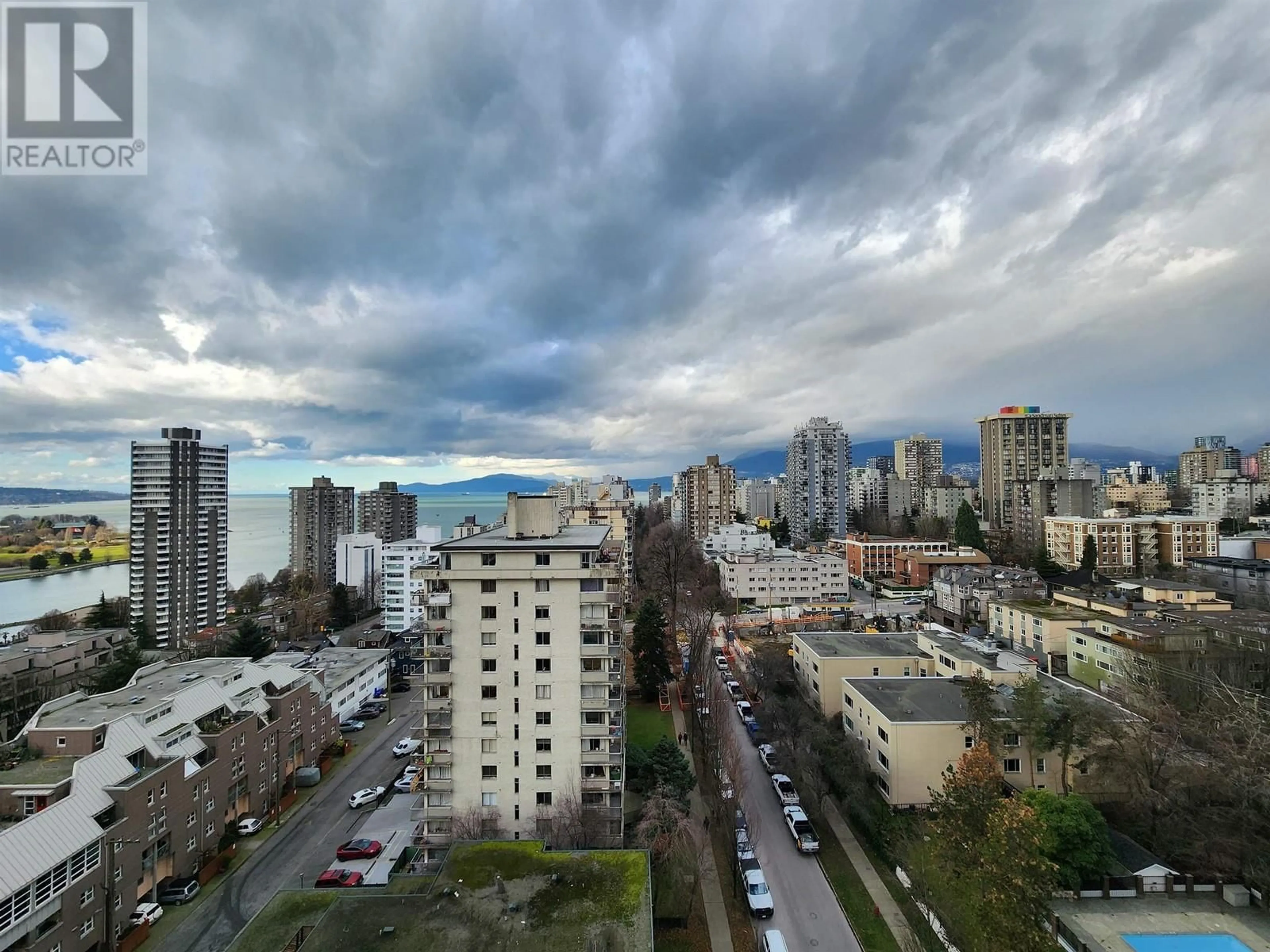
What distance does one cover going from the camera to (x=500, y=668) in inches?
499

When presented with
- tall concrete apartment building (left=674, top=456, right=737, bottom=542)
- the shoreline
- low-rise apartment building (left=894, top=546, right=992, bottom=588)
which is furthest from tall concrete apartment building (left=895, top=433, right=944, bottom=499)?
the shoreline

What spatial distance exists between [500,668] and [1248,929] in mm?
14968

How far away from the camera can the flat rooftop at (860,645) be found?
69.7ft

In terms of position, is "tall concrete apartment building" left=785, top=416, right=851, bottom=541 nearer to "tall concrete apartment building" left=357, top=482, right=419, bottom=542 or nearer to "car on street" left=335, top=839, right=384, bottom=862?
"tall concrete apartment building" left=357, top=482, right=419, bottom=542

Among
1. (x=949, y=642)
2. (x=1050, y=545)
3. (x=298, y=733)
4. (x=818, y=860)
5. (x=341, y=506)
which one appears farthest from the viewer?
(x=341, y=506)

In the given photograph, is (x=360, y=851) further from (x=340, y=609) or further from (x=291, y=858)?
(x=340, y=609)

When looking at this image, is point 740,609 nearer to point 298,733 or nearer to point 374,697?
point 374,697

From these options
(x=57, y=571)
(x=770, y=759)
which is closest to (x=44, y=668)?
(x=770, y=759)

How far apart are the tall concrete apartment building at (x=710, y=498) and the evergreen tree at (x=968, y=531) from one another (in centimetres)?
2219

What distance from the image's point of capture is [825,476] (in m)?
65.4

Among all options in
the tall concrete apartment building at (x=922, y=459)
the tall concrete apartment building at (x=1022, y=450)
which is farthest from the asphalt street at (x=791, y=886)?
the tall concrete apartment building at (x=922, y=459)

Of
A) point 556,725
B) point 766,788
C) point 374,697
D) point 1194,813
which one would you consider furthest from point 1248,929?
point 374,697

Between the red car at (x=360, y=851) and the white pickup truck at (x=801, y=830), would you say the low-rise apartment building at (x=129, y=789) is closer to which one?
the red car at (x=360, y=851)

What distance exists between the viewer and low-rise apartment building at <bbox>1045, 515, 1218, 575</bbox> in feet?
128
